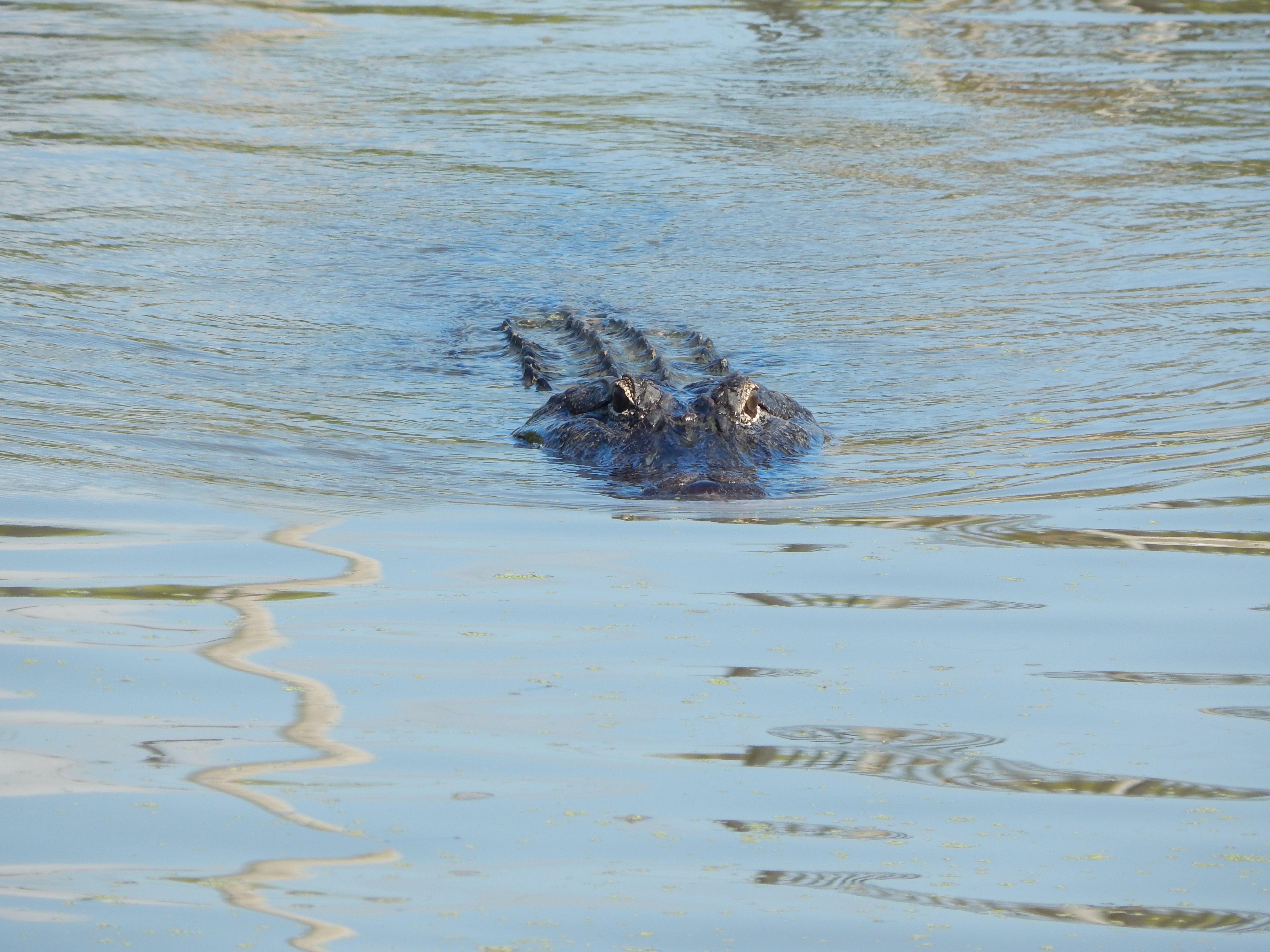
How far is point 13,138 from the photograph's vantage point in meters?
11.2

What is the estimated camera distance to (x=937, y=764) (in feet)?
9.39

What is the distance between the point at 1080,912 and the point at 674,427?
12.3 ft

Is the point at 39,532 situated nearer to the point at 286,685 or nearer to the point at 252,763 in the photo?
the point at 286,685

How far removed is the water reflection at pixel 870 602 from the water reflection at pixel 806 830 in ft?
3.91

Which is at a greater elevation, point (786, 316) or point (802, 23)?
point (802, 23)

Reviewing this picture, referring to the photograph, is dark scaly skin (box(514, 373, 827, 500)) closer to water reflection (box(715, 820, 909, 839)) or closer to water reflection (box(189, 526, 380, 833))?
water reflection (box(189, 526, 380, 833))

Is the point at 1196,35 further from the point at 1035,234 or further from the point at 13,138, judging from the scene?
the point at 13,138

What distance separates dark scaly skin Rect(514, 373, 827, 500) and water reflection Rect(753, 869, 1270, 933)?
120 inches

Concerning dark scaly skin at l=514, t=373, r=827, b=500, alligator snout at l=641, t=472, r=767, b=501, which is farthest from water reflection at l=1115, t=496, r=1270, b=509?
dark scaly skin at l=514, t=373, r=827, b=500

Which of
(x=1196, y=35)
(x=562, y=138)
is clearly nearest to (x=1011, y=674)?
(x=562, y=138)

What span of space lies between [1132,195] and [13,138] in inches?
318

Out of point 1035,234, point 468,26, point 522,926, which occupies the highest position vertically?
point 468,26

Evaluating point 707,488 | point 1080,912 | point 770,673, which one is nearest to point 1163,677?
point 770,673

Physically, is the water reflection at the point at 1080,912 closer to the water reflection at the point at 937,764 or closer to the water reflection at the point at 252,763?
the water reflection at the point at 937,764
